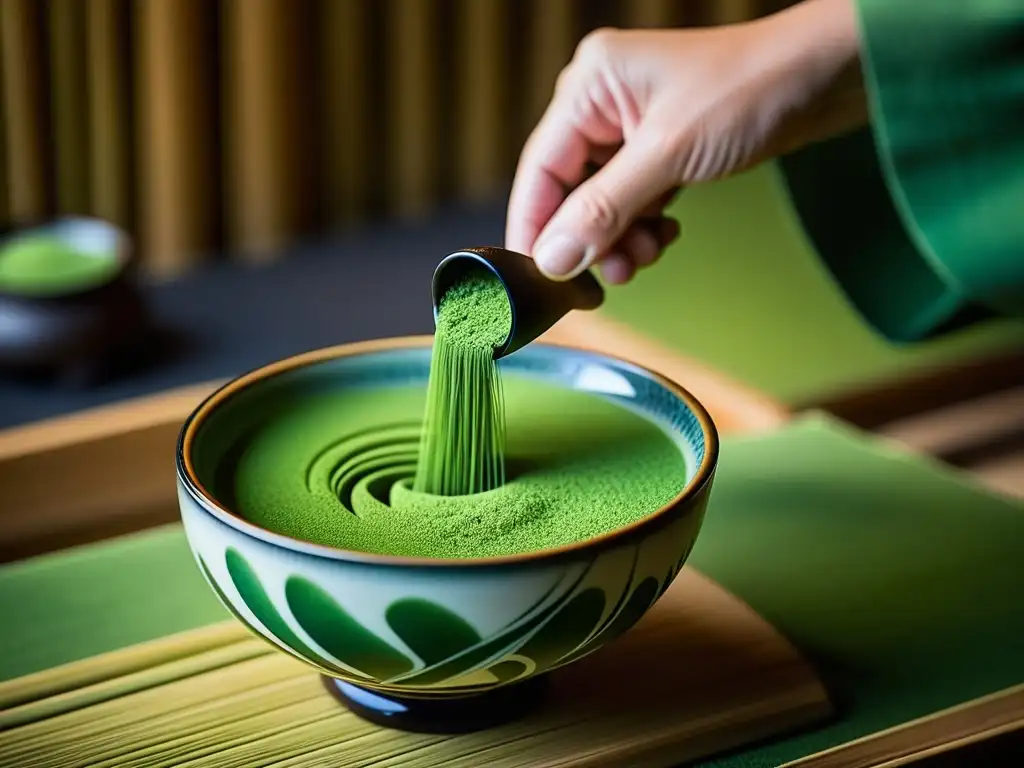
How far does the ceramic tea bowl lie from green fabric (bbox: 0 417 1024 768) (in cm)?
13

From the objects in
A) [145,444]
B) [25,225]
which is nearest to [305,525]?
[145,444]

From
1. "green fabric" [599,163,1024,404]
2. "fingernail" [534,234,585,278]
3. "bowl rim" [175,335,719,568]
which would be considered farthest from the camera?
"green fabric" [599,163,1024,404]

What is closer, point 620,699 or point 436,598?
point 436,598

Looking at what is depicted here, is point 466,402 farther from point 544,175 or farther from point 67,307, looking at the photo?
point 67,307

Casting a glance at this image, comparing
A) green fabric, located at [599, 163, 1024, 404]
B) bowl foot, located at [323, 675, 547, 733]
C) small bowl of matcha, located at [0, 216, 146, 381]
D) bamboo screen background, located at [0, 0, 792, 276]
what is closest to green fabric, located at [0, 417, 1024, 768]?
bowl foot, located at [323, 675, 547, 733]

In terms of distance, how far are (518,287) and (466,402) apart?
0.06 meters

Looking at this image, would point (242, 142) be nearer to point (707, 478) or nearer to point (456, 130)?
point (456, 130)

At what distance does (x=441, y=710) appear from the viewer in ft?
2.02

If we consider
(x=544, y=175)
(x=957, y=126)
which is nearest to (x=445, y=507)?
(x=544, y=175)

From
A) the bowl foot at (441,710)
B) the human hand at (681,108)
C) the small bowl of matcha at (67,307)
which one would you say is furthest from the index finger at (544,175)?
the small bowl of matcha at (67,307)

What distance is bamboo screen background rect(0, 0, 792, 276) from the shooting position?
1.86 meters

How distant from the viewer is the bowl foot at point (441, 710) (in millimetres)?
615

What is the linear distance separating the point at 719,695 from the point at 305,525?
22 cm

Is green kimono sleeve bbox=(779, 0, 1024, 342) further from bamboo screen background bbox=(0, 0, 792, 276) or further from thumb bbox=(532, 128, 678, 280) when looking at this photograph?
bamboo screen background bbox=(0, 0, 792, 276)
